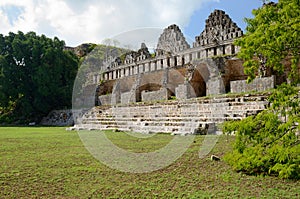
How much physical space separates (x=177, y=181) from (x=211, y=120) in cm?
634

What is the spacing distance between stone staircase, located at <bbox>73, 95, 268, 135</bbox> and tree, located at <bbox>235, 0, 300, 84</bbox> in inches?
213

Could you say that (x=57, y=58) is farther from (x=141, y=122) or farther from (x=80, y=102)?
(x=141, y=122)

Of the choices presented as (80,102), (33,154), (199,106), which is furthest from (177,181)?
(80,102)

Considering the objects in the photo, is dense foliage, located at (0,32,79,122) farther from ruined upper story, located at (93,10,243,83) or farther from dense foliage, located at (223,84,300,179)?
dense foliage, located at (223,84,300,179)

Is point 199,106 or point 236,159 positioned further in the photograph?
point 199,106

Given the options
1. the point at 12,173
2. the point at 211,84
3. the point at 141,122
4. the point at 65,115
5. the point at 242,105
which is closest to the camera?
the point at 12,173

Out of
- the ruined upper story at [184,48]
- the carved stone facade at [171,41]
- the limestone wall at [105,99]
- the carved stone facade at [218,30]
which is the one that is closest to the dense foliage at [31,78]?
the limestone wall at [105,99]

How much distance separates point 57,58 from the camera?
80.8 ft

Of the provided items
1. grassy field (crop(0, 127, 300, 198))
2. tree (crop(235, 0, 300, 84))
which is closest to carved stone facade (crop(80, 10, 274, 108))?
tree (crop(235, 0, 300, 84))

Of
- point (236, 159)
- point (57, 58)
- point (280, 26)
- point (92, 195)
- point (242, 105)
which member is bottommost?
point (92, 195)

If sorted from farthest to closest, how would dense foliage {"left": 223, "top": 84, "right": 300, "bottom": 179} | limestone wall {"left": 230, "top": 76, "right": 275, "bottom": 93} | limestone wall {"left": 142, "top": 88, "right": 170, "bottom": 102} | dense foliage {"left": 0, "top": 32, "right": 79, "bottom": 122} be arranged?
dense foliage {"left": 0, "top": 32, "right": 79, "bottom": 122}
limestone wall {"left": 142, "top": 88, "right": 170, "bottom": 102}
limestone wall {"left": 230, "top": 76, "right": 275, "bottom": 93}
dense foliage {"left": 223, "top": 84, "right": 300, "bottom": 179}

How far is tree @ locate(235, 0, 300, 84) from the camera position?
151 inches

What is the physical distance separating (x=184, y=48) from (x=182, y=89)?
12.6 m

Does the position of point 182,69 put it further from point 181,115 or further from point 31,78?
point 31,78
